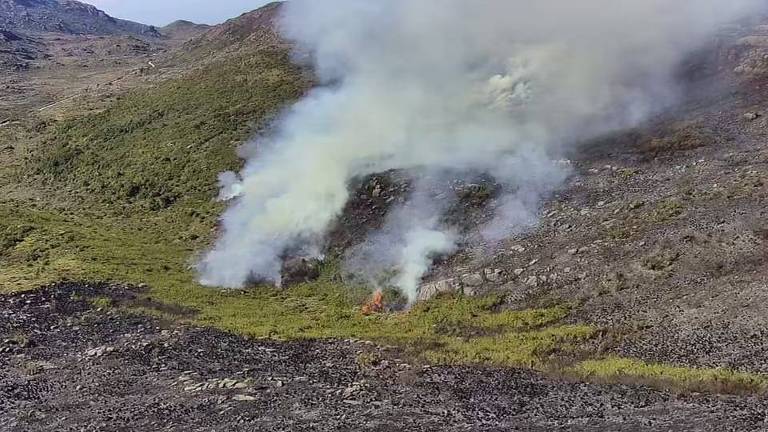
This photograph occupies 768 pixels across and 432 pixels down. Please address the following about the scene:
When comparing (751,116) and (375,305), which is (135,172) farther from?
(751,116)

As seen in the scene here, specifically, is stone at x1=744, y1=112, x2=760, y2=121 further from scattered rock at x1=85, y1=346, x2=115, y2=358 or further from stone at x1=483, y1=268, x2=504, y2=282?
scattered rock at x1=85, y1=346, x2=115, y2=358

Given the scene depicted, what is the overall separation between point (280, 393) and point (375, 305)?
8112 millimetres

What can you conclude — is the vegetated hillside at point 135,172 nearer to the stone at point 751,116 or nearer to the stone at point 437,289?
the stone at point 437,289

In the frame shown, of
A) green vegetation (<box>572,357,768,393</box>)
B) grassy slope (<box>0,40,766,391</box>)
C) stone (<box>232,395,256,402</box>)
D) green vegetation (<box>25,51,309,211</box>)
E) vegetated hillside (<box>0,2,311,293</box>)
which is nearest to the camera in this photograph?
green vegetation (<box>572,357,768,393</box>)

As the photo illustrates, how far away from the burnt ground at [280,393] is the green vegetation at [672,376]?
19.0 inches

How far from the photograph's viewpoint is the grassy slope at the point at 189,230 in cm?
2073

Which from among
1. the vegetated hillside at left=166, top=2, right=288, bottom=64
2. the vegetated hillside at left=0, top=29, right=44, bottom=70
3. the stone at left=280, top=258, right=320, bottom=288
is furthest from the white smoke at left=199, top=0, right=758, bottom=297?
the vegetated hillside at left=0, top=29, right=44, bottom=70

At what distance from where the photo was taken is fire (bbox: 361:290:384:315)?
82.8 ft

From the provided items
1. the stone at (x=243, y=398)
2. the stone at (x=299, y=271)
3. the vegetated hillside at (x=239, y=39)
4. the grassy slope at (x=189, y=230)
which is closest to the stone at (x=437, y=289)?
the grassy slope at (x=189, y=230)

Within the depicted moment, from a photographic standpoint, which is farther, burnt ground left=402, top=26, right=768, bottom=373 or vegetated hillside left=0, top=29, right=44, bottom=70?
vegetated hillside left=0, top=29, right=44, bottom=70

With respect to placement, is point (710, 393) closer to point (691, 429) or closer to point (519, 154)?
point (691, 429)

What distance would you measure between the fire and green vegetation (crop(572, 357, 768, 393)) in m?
8.80

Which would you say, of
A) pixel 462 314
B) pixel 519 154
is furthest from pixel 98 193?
pixel 462 314

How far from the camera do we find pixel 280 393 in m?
17.9
